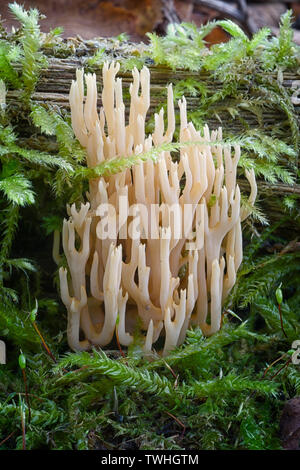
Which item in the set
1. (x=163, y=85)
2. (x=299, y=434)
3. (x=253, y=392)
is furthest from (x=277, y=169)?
(x=299, y=434)

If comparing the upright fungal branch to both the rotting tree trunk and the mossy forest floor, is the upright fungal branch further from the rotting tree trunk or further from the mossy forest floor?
the rotting tree trunk

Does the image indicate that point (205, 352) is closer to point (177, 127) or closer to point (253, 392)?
point (253, 392)

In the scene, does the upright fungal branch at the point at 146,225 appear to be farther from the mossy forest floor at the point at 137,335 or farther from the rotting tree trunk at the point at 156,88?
the rotting tree trunk at the point at 156,88

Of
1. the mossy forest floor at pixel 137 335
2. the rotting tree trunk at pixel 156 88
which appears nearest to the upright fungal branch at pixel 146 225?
the mossy forest floor at pixel 137 335

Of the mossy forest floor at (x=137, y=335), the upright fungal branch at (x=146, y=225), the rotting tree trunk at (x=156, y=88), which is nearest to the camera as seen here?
the mossy forest floor at (x=137, y=335)

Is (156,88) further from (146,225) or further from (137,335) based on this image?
(137,335)

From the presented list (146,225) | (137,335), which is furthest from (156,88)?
(137,335)

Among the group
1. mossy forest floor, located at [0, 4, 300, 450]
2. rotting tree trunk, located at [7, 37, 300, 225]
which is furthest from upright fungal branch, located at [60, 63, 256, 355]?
rotting tree trunk, located at [7, 37, 300, 225]
